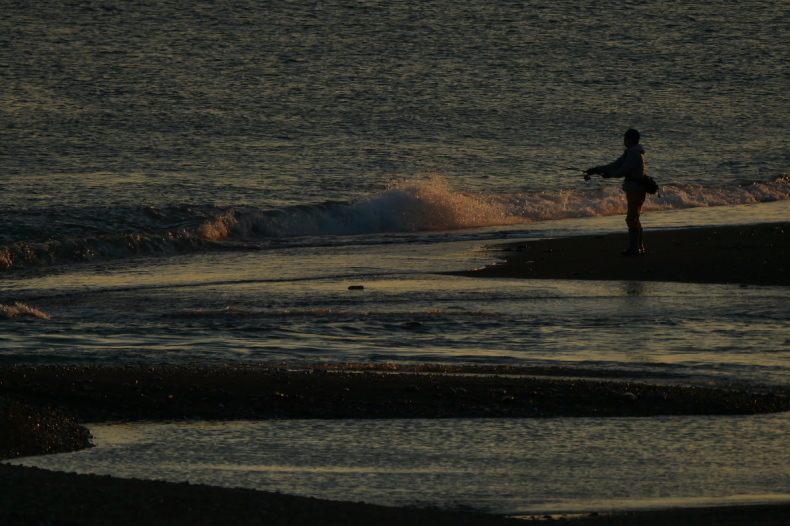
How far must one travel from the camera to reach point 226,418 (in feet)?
20.4

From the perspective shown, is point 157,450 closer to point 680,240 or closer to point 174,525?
point 174,525

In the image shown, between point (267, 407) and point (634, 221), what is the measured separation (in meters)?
7.34

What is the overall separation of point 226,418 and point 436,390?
1.20 metres

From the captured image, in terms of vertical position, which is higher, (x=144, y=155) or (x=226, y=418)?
(x=144, y=155)

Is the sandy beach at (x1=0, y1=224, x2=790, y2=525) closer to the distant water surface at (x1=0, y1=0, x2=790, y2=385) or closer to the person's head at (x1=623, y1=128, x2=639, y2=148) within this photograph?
the distant water surface at (x1=0, y1=0, x2=790, y2=385)

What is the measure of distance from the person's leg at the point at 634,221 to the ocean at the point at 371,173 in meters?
1.68

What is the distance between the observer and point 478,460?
17.5ft

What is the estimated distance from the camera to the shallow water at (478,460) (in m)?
4.80

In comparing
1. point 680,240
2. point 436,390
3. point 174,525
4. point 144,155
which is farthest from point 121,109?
point 174,525

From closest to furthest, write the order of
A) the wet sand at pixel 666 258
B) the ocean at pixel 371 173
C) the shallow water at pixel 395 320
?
the shallow water at pixel 395 320 → the ocean at pixel 371 173 → the wet sand at pixel 666 258

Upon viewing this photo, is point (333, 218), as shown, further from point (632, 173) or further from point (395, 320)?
point (395, 320)

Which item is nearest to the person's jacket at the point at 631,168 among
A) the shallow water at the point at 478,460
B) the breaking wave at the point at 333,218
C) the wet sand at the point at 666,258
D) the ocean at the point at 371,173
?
the wet sand at the point at 666,258

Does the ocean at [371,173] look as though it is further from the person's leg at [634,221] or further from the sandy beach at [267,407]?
the person's leg at [634,221]

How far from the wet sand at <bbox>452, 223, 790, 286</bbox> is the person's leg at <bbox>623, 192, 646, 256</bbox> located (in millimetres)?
132
